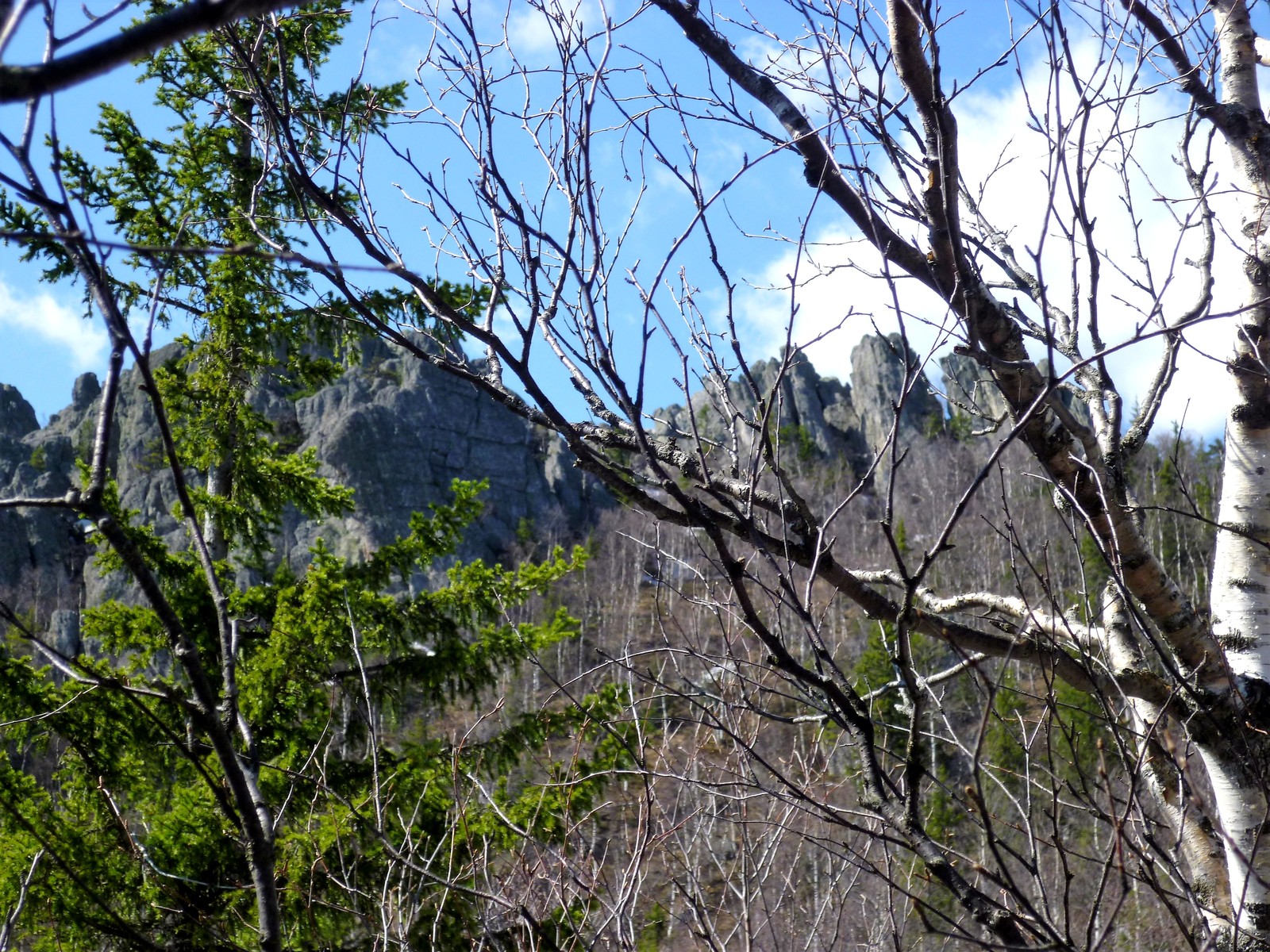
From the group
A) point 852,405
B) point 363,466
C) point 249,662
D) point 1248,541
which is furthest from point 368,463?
point 1248,541

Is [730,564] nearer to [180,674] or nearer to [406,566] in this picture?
[406,566]

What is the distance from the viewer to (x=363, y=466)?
169ft

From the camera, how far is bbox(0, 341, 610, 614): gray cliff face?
151 ft

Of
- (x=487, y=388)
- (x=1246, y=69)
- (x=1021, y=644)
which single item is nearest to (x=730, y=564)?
(x=487, y=388)

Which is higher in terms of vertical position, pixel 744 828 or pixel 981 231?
pixel 981 231

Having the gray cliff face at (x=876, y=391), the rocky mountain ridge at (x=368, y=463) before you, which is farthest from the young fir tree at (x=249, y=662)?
the gray cliff face at (x=876, y=391)

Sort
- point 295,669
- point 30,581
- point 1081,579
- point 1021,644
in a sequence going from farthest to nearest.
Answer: point 30,581
point 295,669
point 1021,644
point 1081,579

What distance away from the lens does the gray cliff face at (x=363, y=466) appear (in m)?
45.9

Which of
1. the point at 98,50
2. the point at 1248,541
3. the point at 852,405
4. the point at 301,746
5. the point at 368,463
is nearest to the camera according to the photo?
the point at 98,50

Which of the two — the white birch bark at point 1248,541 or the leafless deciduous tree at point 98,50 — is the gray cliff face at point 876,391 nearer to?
the white birch bark at point 1248,541

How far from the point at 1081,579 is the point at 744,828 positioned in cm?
111

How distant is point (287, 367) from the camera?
6.68 metres

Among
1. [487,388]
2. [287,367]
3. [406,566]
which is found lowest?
[406,566]

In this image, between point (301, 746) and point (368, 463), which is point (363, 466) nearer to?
point (368, 463)
